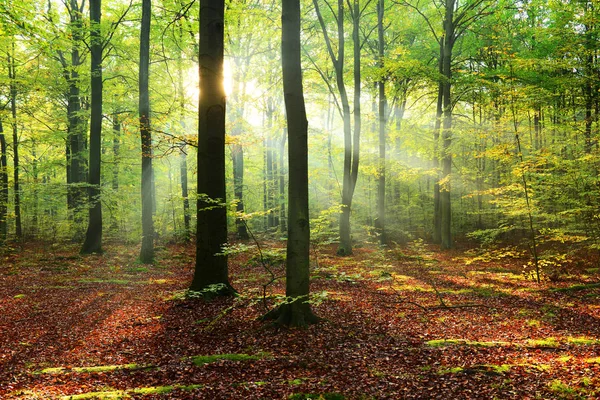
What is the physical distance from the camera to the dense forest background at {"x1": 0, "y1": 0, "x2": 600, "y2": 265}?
41.0 feet

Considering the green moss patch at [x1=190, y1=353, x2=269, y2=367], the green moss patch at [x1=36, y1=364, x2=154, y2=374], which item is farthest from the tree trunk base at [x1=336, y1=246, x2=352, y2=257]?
the green moss patch at [x1=36, y1=364, x2=154, y2=374]

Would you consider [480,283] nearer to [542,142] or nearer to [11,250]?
[542,142]

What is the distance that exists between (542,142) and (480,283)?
11918 millimetres

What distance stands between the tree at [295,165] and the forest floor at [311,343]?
523 mm

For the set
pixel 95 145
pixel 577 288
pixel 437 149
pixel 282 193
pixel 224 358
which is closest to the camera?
pixel 224 358

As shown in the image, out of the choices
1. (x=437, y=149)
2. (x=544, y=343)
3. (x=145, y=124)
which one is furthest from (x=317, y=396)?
(x=437, y=149)

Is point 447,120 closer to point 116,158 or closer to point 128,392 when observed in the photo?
point 128,392

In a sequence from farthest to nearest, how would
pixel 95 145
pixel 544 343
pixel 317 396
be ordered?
pixel 95 145
pixel 544 343
pixel 317 396

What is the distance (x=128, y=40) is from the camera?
1814 centimetres

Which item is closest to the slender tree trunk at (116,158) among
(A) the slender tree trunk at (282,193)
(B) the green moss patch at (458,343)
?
(A) the slender tree trunk at (282,193)

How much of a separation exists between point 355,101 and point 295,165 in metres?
11.2

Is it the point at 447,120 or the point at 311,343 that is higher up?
the point at 447,120

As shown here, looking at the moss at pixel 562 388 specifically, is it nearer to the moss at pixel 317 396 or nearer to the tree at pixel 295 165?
the moss at pixel 317 396

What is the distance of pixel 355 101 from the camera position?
15828 mm
